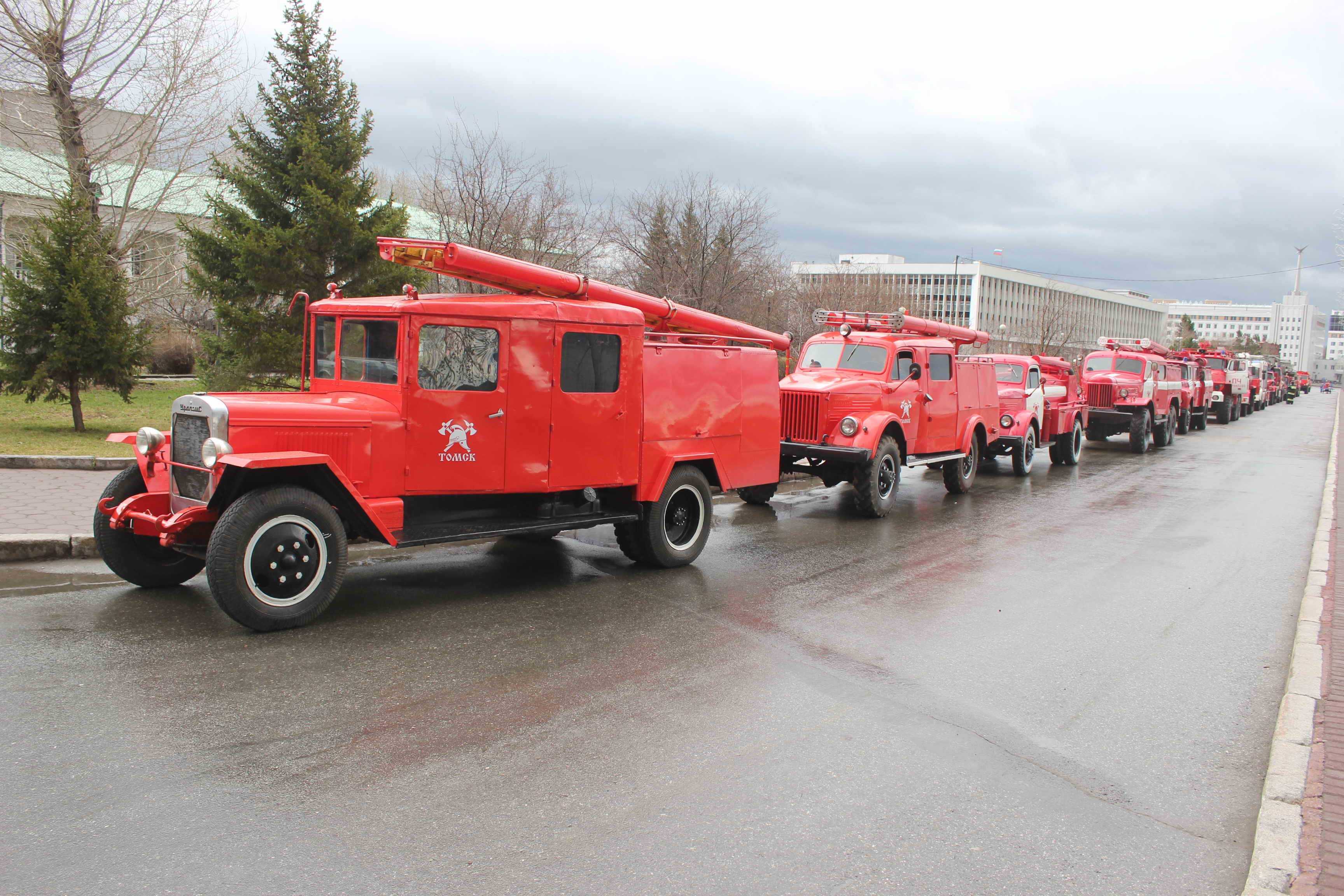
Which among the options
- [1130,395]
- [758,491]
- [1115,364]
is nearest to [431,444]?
[758,491]

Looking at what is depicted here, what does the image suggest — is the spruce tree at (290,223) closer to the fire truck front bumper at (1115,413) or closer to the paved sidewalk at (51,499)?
the paved sidewalk at (51,499)

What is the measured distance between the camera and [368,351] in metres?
7.44

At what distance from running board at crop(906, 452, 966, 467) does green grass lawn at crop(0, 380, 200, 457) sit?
389 inches

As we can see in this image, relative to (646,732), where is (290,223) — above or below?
above

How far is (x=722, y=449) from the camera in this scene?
31.2 ft

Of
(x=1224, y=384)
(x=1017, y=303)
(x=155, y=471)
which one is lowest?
(x=155, y=471)

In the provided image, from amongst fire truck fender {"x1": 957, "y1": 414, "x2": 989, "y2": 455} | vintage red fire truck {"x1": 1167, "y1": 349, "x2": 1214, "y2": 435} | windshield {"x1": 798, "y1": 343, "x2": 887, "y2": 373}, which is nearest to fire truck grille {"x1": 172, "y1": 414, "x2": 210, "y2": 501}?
windshield {"x1": 798, "y1": 343, "x2": 887, "y2": 373}

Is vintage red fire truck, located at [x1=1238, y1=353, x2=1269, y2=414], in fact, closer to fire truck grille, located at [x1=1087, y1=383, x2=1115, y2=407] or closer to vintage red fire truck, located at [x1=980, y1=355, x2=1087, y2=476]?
fire truck grille, located at [x1=1087, y1=383, x2=1115, y2=407]

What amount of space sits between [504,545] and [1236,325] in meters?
224

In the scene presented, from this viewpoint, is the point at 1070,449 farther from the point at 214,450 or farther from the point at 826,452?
the point at 214,450

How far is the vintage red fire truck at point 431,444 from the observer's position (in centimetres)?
645

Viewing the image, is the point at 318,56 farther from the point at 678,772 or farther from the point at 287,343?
the point at 678,772

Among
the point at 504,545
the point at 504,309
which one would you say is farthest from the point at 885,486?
the point at 504,309

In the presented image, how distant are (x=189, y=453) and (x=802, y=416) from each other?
785 centimetres
